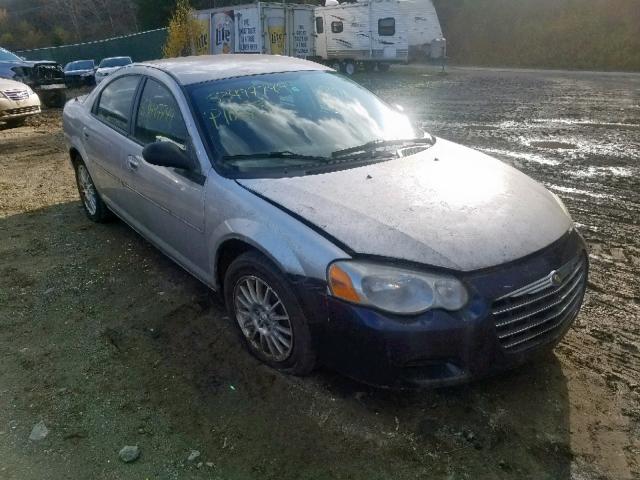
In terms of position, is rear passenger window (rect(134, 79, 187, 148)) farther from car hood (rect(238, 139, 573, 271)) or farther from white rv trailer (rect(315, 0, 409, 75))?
white rv trailer (rect(315, 0, 409, 75))

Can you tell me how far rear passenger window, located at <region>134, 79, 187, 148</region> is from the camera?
3.49m

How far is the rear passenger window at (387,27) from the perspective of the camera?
75.5 feet

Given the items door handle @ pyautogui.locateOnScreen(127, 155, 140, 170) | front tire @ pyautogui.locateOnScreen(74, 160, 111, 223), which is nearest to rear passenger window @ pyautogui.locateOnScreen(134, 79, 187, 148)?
door handle @ pyautogui.locateOnScreen(127, 155, 140, 170)

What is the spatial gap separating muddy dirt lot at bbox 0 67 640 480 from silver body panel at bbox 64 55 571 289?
56 centimetres

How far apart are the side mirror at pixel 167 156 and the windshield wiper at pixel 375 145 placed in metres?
0.91

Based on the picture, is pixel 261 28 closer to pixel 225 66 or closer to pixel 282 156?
pixel 225 66

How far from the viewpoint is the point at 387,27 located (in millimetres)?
23109

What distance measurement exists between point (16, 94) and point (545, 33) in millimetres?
26198

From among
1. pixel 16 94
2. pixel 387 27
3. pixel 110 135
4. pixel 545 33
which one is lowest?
pixel 16 94

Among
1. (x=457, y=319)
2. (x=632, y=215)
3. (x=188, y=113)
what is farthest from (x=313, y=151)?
(x=632, y=215)

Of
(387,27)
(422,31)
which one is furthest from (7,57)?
(422,31)

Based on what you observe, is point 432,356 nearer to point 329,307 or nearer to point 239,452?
point 329,307

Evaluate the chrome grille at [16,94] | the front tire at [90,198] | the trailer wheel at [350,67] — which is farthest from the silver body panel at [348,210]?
the trailer wheel at [350,67]

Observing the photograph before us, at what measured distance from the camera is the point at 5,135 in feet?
35.6
